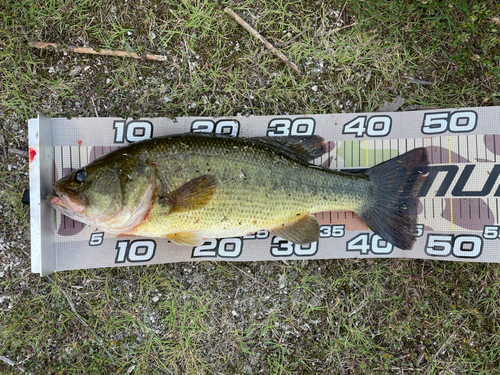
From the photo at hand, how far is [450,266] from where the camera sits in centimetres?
332

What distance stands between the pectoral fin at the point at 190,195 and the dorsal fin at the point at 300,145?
0.69 meters

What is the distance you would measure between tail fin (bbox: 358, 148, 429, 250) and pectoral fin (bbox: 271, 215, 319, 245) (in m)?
0.51

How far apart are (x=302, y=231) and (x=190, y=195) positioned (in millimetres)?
1126

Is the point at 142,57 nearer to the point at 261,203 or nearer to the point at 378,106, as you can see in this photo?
the point at 261,203

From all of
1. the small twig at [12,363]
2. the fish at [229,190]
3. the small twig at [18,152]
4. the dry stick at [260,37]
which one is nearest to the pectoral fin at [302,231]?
the fish at [229,190]

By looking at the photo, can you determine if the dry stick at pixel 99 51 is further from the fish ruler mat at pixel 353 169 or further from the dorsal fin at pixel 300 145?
the dorsal fin at pixel 300 145

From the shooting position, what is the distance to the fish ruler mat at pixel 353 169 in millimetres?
3191

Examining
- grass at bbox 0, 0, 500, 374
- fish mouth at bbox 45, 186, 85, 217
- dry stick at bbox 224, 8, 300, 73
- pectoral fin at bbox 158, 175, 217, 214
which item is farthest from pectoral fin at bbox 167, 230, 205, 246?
dry stick at bbox 224, 8, 300, 73

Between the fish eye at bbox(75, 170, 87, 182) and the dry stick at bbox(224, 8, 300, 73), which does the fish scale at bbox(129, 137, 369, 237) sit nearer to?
the fish eye at bbox(75, 170, 87, 182)

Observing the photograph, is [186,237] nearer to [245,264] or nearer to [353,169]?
[245,264]

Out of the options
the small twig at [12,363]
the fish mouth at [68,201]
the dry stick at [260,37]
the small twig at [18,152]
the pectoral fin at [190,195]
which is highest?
the dry stick at [260,37]

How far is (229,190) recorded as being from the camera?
109 inches

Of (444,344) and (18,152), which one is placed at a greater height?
(18,152)

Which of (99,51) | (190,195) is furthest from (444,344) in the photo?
(99,51)
